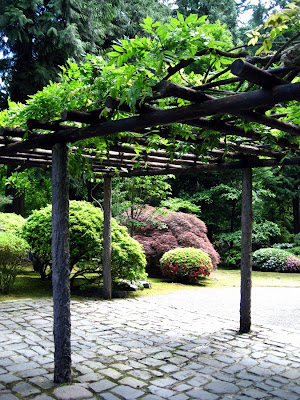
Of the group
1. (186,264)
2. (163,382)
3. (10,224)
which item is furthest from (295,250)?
(163,382)

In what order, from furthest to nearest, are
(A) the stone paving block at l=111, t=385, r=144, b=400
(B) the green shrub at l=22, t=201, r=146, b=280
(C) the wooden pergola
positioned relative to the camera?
(B) the green shrub at l=22, t=201, r=146, b=280, (A) the stone paving block at l=111, t=385, r=144, b=400, (C) the wooden pergola

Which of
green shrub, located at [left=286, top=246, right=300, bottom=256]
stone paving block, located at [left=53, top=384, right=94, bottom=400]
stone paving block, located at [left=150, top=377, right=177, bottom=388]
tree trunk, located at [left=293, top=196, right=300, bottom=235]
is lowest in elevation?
stone paving block, located at [left=150, top=377, right=177, bottom=388]

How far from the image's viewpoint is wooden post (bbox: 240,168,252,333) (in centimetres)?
592

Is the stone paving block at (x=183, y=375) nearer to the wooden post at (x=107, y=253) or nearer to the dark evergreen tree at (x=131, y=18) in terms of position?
the wooden post at (x=107, y=253)

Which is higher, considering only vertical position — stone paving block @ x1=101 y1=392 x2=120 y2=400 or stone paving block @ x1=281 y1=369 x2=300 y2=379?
stone paving block @ x1=101 y1=392 x2=120 y2=400

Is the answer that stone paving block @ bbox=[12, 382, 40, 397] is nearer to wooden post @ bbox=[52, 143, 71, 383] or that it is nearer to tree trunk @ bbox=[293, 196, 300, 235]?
wooden post @ bbox=[52, 143, 71, 383]

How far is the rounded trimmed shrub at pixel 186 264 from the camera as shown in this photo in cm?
1092

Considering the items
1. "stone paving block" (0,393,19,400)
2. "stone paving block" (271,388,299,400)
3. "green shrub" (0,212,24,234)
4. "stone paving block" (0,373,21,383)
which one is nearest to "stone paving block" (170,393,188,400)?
"stone paving block" (271,388,299,400)

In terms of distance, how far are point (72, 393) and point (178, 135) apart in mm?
2774

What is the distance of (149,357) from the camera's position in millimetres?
4684

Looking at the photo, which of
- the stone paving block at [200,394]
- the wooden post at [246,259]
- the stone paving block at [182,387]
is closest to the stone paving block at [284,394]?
the stone paving block at [200,394]

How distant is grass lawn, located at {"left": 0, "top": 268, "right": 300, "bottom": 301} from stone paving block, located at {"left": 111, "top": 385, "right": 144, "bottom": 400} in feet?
15.9

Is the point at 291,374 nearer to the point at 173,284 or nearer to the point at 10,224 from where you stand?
the point at 173,284

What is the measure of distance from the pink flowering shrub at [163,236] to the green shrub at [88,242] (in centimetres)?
318
